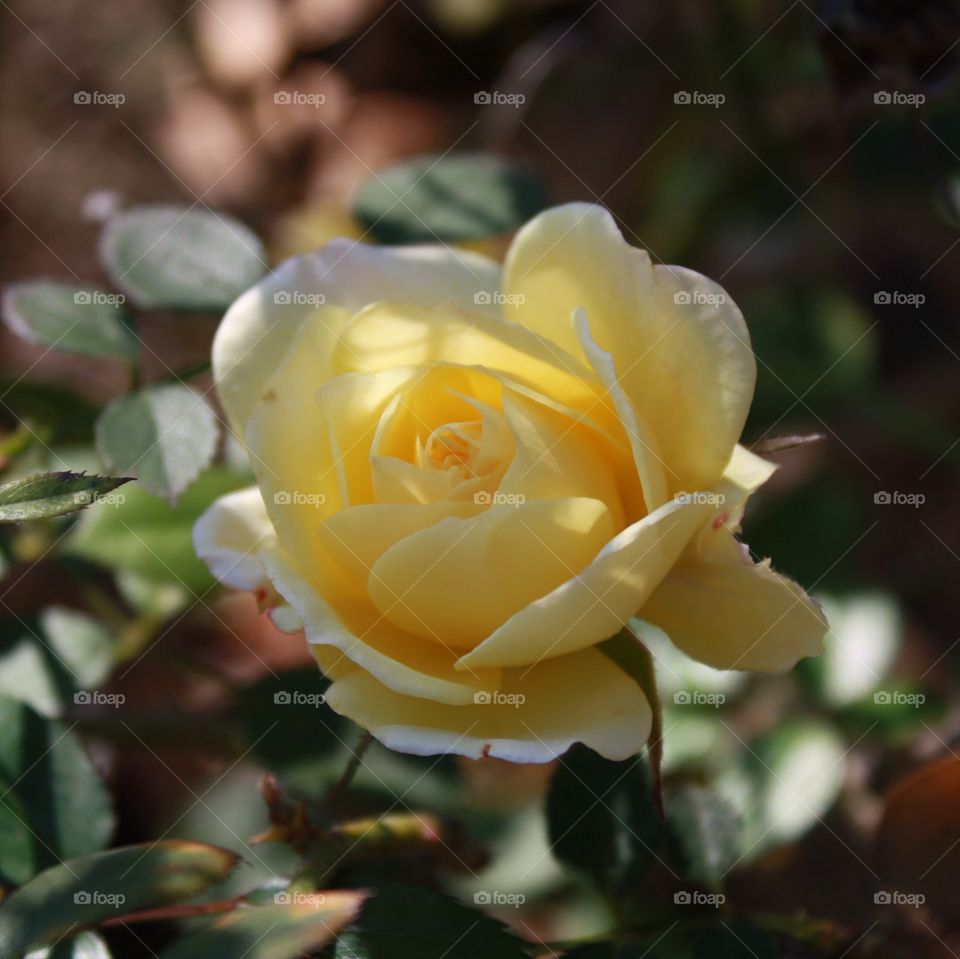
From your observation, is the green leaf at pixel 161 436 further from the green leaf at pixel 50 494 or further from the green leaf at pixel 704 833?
the green leaf at pixel 704 833

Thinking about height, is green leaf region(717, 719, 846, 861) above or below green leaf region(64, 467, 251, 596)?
below

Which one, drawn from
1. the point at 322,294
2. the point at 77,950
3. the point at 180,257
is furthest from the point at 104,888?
the point at 180,257

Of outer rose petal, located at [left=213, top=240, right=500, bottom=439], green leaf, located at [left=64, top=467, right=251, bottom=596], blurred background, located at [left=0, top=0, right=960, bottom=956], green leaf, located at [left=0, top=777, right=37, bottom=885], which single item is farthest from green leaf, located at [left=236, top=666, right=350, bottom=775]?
outer rose petal, located at [left=213, top=240, right=500, bottom=439]

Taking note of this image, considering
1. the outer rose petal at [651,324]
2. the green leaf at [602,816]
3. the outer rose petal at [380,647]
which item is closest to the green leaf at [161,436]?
the outer rose petal at [380,647]

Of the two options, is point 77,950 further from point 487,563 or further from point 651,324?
point 651,324

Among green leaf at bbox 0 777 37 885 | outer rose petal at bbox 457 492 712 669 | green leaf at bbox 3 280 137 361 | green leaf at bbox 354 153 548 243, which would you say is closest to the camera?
outer rose petal at bbox 457 492 712 669

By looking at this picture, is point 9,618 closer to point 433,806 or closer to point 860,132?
point 433,806

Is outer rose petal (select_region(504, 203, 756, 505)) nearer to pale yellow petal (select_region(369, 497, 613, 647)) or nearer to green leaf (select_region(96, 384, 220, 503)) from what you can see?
pale yellow petal (select_region(369, 497, 613, 647))
